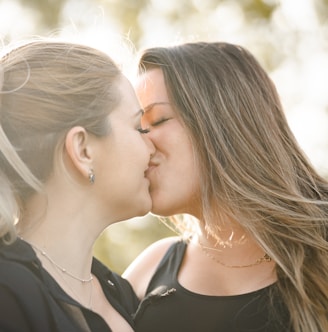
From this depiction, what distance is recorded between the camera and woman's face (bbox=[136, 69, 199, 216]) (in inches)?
155

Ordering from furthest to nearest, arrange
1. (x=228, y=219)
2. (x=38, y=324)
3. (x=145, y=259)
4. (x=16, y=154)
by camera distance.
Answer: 1. (x=145, y=259)
2. (x=228, y=219)
3. (x=16, y=154)
4. (x=38, y=324)

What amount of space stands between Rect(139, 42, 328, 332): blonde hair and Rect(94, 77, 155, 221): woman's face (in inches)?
16.9

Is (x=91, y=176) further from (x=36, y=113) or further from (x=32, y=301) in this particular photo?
(x=32, y=301)

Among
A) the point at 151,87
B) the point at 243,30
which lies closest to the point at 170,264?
the point at 151,87

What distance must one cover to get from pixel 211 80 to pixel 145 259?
3.26ft

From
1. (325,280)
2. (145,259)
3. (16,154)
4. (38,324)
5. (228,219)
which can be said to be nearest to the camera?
(38,324)

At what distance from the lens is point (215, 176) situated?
3.94 m

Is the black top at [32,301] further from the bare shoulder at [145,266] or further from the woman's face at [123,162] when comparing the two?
the bare shoulder at [145,266]

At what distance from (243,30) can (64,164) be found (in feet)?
31.4

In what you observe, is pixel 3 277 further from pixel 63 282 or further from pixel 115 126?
pixel 115 126

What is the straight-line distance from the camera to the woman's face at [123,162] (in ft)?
11.2

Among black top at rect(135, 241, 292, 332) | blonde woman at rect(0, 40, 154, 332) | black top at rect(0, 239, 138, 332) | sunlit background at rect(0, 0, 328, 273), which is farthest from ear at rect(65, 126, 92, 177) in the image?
sunlit background at rect(0, 0, 328, 273)

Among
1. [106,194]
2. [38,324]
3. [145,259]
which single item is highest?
[106,194]

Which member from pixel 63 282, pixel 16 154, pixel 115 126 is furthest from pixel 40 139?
pixel 63 282
